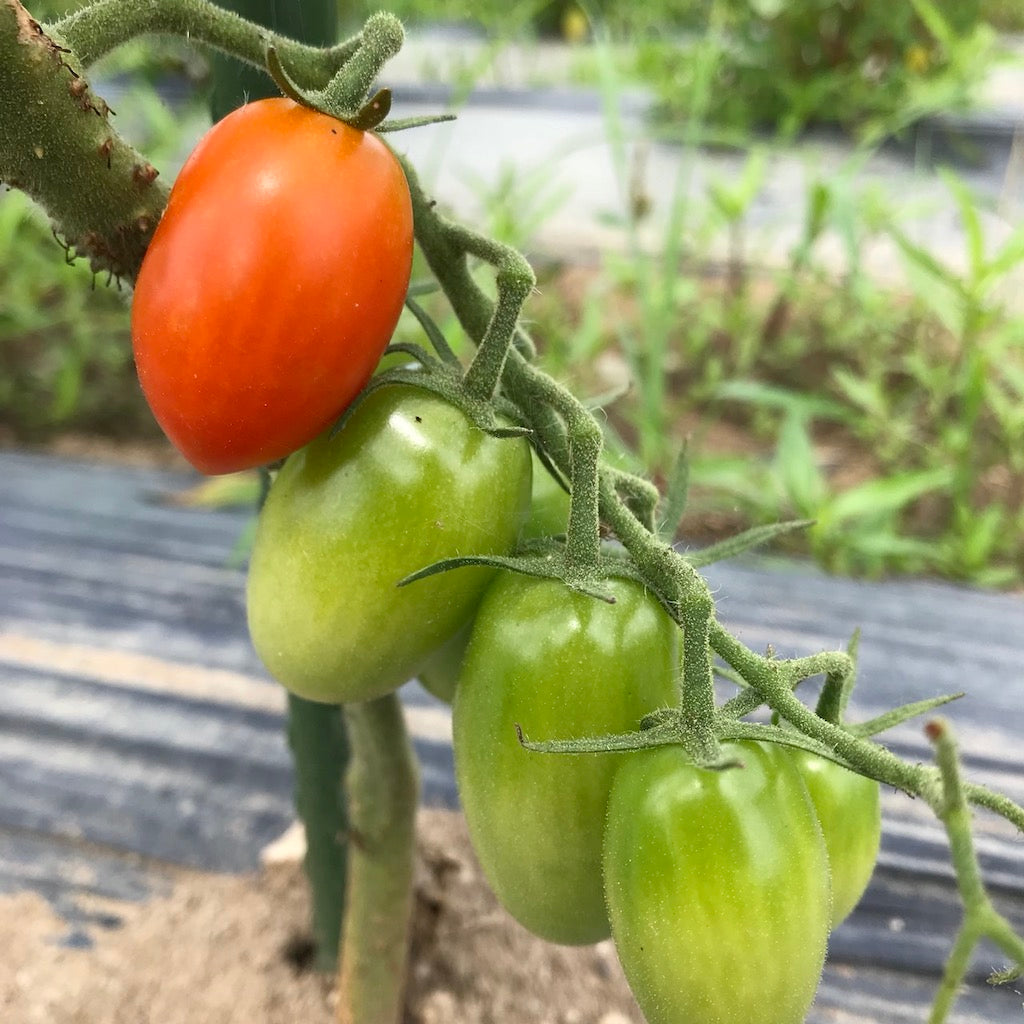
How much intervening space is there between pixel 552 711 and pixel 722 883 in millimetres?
91

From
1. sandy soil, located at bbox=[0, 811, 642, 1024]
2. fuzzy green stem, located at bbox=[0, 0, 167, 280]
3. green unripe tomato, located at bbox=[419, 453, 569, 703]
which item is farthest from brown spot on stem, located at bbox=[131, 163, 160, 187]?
sandy soil, located at bbox=[0, 811, 642, 1024]

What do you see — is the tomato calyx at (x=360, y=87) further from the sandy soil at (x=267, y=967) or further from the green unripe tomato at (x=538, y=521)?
A: the sandy soil at (x=267, y=967)

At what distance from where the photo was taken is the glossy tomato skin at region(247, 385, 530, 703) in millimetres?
408

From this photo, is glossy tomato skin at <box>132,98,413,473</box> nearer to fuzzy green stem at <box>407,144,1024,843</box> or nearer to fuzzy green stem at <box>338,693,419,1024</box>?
fuzzy green stem at <box>407,144,1024,843</box>

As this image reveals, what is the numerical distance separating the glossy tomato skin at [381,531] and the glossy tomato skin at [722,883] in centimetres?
11

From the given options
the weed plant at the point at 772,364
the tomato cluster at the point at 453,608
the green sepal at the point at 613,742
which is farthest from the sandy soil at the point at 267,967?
the weed plant at the point at 772,364

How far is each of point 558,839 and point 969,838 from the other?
0.17m

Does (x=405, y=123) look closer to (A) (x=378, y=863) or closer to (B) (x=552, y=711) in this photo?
(B) (x=552, y=711)

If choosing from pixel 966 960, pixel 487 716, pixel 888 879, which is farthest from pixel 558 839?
pixel 888 879

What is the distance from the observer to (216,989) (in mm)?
714

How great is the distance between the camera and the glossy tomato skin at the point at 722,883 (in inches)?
14.2

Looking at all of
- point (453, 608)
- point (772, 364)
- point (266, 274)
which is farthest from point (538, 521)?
point (772, 364)

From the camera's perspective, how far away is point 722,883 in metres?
0.36

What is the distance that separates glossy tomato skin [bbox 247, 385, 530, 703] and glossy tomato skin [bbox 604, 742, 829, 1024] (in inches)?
4.5
